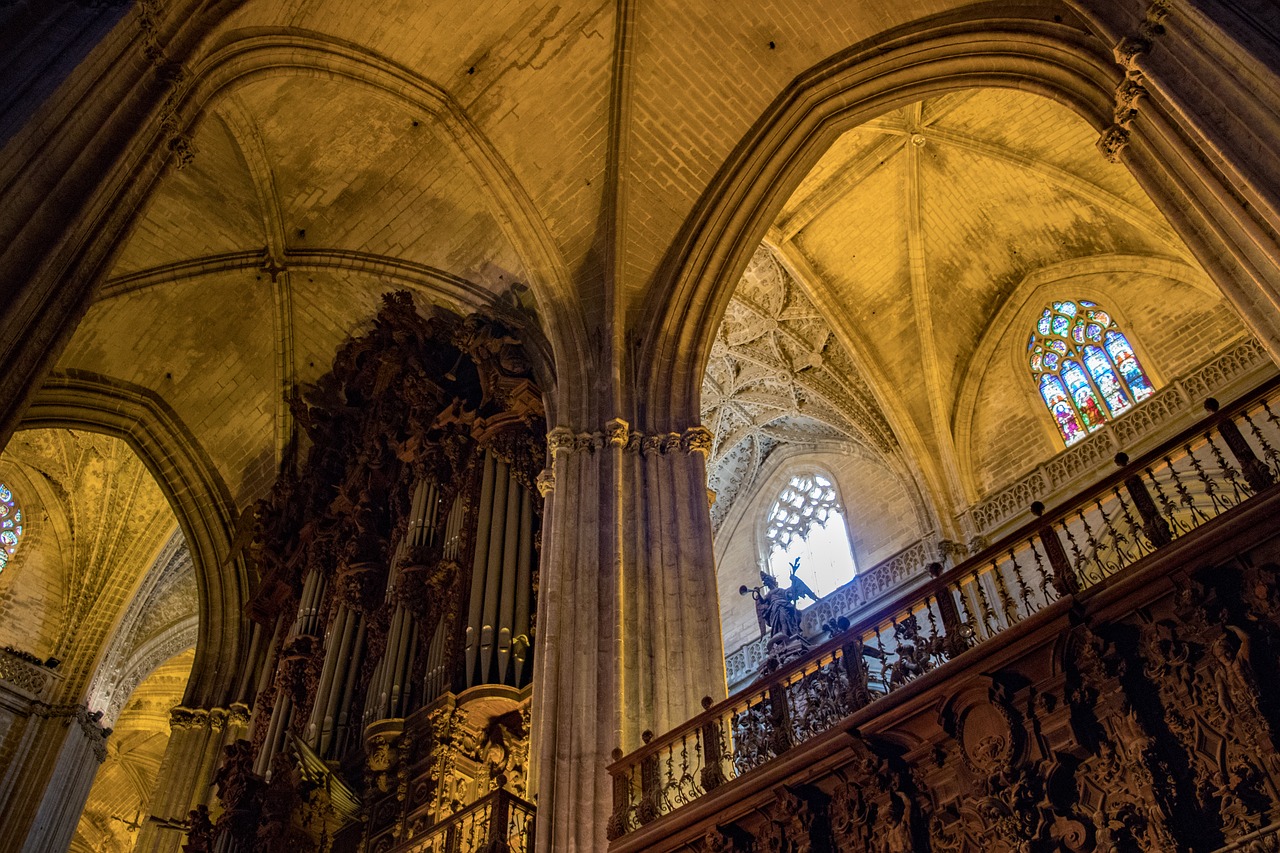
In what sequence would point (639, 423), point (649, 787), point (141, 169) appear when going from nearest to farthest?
point (141, 169), point (649, 787), point (639, 423)

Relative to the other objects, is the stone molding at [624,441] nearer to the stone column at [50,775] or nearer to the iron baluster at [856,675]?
the iron baluster at [856,675]

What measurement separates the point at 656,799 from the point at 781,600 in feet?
20.8

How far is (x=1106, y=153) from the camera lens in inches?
316

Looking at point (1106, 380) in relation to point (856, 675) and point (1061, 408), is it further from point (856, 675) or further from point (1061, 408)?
point (856, 675)

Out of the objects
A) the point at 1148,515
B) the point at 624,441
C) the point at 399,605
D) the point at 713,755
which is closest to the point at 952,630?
the point at 1148,515

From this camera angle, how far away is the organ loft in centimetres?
619

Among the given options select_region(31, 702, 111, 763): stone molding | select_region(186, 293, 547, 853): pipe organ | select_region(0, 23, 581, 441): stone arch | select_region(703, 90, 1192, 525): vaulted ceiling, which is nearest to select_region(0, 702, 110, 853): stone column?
select_region(31, 702, 111, 763): stone molding

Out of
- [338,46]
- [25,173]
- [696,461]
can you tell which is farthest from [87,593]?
[25,173]

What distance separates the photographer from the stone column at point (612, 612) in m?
8.13

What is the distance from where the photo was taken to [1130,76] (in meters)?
Answer: 7.50

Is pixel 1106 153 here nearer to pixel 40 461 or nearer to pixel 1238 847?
pixel 1238 847

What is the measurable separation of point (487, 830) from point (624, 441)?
3.88m

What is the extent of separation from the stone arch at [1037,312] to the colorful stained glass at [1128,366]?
0.15 m

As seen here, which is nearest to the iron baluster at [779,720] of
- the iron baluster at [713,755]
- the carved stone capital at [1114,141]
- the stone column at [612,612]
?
the iron baluster at [713,755]
